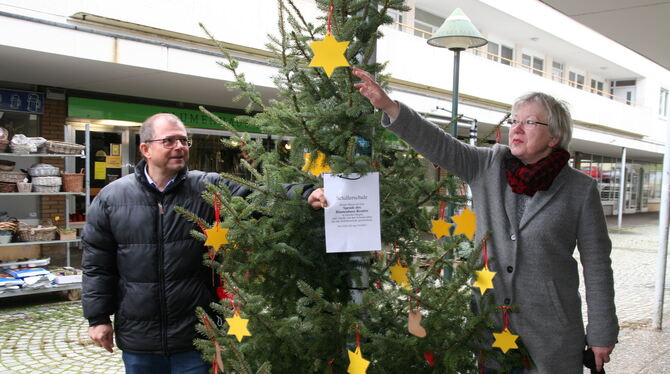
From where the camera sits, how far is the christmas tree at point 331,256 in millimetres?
2057

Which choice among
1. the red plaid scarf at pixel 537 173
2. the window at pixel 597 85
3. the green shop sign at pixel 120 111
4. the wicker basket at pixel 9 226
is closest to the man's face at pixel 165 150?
the red plaid scarf at pixel 537 173

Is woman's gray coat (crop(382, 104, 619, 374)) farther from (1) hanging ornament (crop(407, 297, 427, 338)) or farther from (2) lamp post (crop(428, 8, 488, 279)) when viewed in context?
(2) lamp post (crop(428, 8, 488, 279))

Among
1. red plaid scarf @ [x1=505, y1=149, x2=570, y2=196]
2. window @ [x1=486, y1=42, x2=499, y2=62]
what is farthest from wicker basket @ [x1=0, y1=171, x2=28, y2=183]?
window @ [x1=486, y1=42, x2=499, y2=62]

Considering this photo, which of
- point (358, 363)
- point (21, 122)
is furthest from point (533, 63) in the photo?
point (358, 363)

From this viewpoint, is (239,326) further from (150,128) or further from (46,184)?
(46,184)

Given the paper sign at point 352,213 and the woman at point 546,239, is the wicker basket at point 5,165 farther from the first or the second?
the woman at point 546,239

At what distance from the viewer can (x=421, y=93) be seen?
44.3 ft

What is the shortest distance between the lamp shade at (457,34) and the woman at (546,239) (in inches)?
173

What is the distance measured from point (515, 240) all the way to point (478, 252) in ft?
0.78

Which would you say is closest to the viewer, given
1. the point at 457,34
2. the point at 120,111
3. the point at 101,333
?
the point at 101,333

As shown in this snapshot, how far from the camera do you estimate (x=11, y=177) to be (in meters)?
7.18

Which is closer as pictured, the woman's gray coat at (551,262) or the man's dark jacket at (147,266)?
the woman's gray coat at (551,262)

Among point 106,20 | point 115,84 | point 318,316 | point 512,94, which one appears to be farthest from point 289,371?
point 512,94

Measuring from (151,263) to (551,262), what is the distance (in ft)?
6.17
